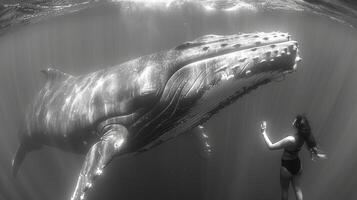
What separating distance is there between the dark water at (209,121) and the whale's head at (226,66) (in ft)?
16.3

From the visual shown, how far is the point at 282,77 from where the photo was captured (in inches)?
219

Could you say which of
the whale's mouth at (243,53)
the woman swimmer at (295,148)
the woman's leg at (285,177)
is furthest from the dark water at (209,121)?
the whale's mouth at (243,53)

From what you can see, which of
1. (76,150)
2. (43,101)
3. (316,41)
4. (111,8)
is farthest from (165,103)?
(316,41)

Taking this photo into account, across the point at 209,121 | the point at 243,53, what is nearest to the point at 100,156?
the point at 243,53

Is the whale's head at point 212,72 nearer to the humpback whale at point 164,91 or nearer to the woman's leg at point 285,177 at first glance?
the humpback whale at point 164,91

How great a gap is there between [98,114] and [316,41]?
145ft

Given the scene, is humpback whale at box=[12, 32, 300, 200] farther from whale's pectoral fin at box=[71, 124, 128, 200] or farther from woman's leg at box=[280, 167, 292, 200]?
woman's leg at box=[280, 167, 292, 200]

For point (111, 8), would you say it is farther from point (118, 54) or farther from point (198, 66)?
point (118, 54)

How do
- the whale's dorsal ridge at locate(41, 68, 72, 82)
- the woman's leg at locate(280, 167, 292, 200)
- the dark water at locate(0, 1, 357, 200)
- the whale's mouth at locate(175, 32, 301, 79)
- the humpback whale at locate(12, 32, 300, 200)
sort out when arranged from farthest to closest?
the dark water at locate(0, 1, 357, 200) → the whale's dorsal ridge at locate(41, 68, 72, 82) → the woman's leg at locate(280, 167, 292, 200) → the humpback whale at locate(12, 32, 300, 200) → the whale's mouth at locate(175, 32, 301, 79)

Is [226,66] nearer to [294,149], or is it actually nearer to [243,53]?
[243,53]

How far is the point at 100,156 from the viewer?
5836 mm

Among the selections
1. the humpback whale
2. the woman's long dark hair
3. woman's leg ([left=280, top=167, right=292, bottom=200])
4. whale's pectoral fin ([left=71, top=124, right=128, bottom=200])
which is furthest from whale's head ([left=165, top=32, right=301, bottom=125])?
woman's leg ([left=280, top=167, right=292, bottom=200])

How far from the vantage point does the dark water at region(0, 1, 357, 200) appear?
15.9m

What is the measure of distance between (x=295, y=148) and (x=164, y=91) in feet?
12.4
